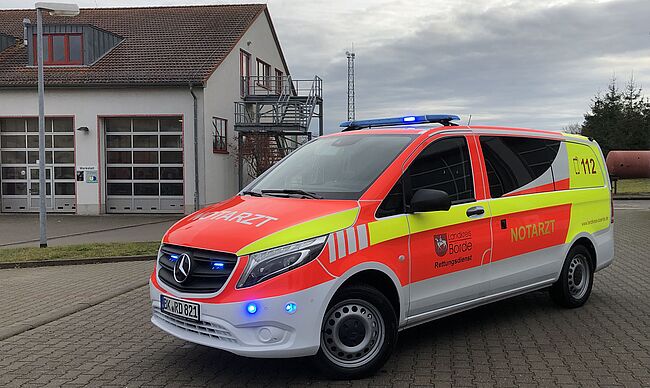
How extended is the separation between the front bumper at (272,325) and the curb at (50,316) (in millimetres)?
3028

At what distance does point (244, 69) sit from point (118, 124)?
20.5 feet

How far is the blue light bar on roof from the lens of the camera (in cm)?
576

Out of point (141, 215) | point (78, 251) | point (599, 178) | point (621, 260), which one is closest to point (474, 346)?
point (599, 178)

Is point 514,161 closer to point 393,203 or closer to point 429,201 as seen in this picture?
point 429,201

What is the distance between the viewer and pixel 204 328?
436 centimetres

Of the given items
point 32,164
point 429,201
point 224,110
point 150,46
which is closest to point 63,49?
point 150,46

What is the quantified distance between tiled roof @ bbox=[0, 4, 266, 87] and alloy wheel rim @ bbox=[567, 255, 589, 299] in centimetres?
1798

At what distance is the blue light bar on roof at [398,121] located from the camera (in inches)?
227

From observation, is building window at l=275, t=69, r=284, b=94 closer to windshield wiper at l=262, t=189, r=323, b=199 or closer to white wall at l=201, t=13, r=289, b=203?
white wall at l=201, t=13, r=289, b=203

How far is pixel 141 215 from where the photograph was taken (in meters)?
23.4

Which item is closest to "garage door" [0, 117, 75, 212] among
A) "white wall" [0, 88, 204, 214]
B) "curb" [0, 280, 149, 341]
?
"white wall" [0, 88, 204, 214]

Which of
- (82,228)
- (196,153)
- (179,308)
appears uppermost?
(196,153)

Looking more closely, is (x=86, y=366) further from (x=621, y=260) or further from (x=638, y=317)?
(x=621, y=260)

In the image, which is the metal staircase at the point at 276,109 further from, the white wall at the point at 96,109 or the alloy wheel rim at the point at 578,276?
the alloy wheel rim at the point at 578,276
